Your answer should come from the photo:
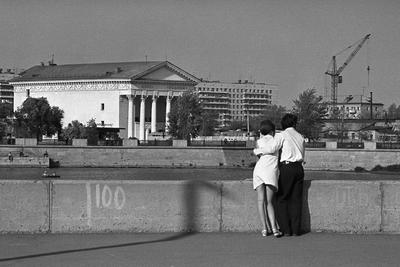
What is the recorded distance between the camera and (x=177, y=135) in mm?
137375

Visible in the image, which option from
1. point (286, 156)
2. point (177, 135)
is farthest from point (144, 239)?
point (177, 135)

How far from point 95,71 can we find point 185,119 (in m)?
29.7

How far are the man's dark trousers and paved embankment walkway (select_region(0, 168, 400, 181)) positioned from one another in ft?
254

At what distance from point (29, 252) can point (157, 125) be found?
15110 centimetres

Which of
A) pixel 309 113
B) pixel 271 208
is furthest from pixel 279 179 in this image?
pixel 309 113

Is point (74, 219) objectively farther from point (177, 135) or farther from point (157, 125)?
point (157, 125)

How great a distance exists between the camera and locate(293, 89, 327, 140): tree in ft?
414

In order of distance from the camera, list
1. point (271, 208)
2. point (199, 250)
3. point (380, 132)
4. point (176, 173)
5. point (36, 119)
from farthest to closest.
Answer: point (380, 132), point (36, 119), point (176, 173), point (271, 208), point (199, 250)

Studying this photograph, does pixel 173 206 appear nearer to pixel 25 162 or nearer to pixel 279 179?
pixel 279 179

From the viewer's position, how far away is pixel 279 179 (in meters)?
13.0

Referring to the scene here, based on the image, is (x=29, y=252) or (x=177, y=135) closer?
(x=29, y=252)

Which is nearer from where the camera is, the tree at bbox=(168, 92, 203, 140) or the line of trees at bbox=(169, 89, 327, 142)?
the line of trees at bbox=(169, 89, 327, 142)

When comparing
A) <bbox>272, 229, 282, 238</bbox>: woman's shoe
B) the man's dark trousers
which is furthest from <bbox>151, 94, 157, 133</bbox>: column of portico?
<bbox>272, 229, 282, 238</bbox>: woman's shoe

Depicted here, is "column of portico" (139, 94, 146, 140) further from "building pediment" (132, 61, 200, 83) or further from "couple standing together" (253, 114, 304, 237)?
"couple standing together" (253, 114, 304, 237)
